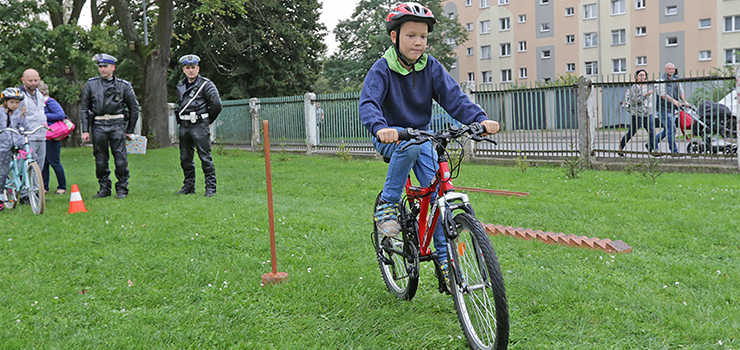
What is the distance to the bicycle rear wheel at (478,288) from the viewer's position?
9.37 ft

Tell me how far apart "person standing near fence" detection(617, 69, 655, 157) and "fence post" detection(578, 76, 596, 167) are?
2.46ft

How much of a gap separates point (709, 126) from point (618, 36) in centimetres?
3832

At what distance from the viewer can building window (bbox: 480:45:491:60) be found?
178 feet

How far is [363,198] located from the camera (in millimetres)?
9359

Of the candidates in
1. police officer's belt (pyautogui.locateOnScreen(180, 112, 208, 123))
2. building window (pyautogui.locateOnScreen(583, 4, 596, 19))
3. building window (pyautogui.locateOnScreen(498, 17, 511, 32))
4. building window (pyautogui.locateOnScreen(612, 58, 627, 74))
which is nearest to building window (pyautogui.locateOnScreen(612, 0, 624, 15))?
building window (pyautogui.locateOnScreen(583, 4, 596, 19))

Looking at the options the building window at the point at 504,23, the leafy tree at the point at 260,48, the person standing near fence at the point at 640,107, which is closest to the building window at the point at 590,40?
the building window at the point at 504,23

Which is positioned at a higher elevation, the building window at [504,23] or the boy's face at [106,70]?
the building window at [504,23]

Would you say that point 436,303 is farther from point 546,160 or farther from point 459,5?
point 459,5

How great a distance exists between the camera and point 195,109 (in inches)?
374

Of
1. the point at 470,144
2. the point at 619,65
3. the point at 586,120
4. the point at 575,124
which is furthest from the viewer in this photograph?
the point at 619,65

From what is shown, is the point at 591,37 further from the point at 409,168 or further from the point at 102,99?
the point at 409,168

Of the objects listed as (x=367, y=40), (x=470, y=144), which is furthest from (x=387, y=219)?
(x=367, y=40)

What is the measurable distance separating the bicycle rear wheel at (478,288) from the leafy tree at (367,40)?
43.4 metres

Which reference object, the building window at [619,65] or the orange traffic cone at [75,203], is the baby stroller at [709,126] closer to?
the orange traffic cone at [75,203]
